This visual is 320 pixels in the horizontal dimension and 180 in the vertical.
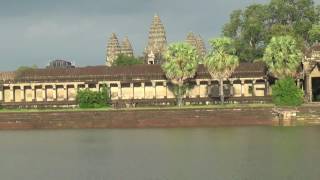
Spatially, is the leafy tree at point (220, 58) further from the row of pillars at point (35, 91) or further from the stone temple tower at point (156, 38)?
the stone temple tower at point (156, 38)

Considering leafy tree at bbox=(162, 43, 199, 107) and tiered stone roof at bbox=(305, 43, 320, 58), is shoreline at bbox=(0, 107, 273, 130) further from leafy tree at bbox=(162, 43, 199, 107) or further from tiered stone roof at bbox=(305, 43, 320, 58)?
tiered stone roof at bbox=(305, 43, 320, 58)

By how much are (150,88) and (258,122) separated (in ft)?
63.4

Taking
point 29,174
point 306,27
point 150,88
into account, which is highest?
point 306,27

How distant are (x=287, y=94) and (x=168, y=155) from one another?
23.3 metres

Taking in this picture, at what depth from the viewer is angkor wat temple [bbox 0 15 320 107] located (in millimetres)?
63125

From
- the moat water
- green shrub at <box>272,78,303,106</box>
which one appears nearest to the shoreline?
the moat water

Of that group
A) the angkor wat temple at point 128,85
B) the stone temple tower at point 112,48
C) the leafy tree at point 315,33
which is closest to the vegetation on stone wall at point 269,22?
the leafy tree at point 315,33

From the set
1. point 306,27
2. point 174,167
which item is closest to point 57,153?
point 174,167

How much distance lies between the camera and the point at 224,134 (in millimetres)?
43188

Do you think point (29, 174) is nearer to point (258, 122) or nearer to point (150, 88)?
point (258, 122)

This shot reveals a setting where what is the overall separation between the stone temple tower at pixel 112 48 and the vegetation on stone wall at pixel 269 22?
37.2 m

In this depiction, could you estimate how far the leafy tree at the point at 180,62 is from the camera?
59906mm

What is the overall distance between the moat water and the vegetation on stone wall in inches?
1198

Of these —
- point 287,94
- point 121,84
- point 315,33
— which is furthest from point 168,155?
point 315,33
